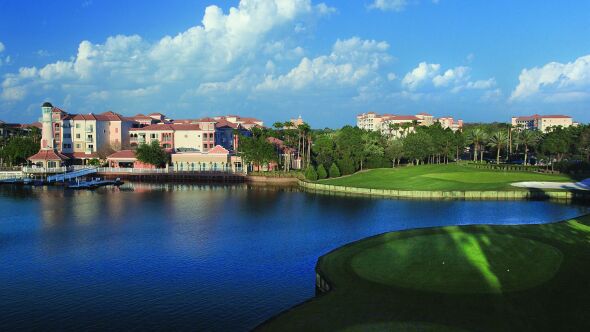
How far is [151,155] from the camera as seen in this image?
346 ft

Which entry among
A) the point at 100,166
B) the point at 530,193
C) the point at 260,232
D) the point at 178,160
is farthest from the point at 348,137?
the point at 260,232

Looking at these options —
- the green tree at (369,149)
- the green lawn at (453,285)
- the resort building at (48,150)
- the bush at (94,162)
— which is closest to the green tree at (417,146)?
the green tree at (369,149)

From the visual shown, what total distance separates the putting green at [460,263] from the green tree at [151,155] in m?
83.1

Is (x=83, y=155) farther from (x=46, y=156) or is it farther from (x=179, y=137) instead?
(x=179, y=137)

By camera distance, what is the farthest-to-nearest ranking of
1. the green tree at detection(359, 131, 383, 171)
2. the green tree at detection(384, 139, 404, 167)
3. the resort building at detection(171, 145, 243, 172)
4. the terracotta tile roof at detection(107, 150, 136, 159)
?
the terracotta tile roof at detection(107, 150, 136, 159), the green tree at detection(384, 139, 404, 167), the resort building at detection(171, 145, 243, 172), the green tree at detection(359, 131, 383, 171)

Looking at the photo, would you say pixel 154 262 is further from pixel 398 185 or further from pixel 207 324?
pixel 398 185

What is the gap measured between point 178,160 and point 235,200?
45.9 metres

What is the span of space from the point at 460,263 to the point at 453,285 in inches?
124

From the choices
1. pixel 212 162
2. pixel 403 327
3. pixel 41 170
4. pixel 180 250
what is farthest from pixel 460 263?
pixel 41 170

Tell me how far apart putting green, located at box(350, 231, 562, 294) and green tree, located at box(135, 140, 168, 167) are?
273ft

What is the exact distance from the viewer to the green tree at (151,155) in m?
105

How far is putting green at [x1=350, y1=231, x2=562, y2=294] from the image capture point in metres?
22.7

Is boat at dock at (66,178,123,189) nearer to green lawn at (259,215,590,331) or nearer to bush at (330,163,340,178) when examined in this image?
bush at (330,163,340,178)

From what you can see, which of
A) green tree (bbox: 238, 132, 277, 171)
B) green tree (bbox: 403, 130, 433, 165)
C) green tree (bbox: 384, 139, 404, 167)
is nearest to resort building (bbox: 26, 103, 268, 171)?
green tree (bbox: 238, 132, 277, 171)
